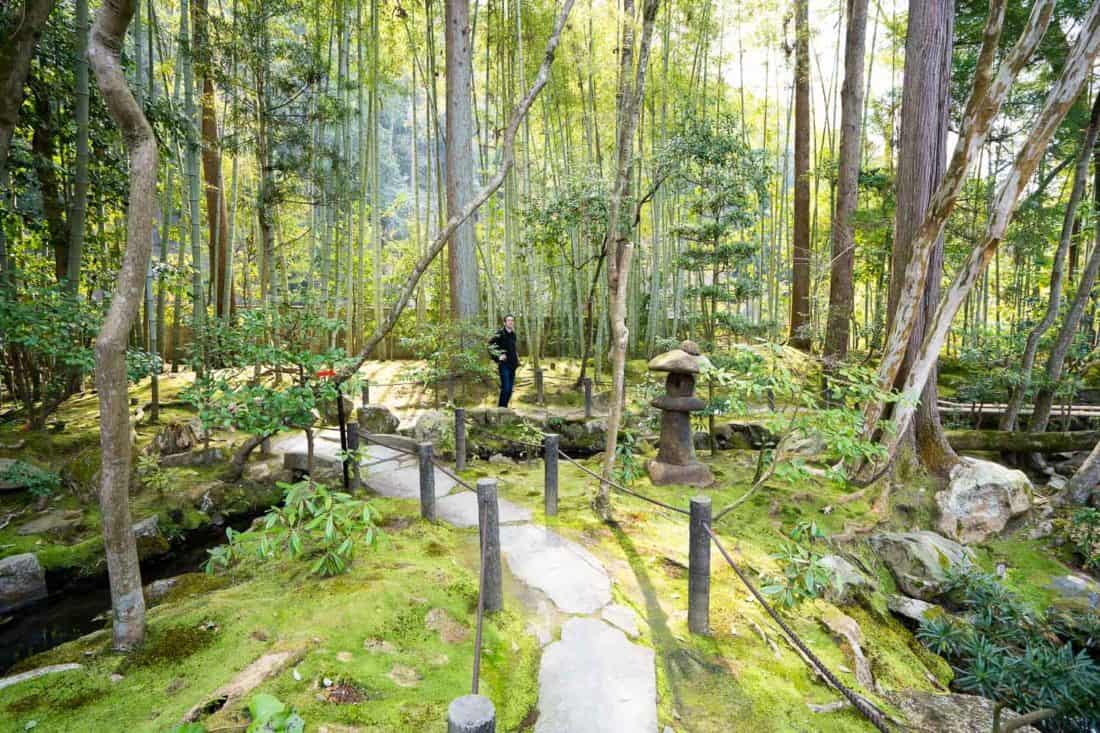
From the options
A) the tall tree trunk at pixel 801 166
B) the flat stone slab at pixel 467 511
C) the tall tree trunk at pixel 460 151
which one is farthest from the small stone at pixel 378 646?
the tall tree trunk at pixel 801 166

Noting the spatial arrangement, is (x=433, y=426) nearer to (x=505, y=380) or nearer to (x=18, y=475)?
(x=505, y=380)

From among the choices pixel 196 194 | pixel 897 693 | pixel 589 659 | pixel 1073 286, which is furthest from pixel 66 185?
pixel 1073 286

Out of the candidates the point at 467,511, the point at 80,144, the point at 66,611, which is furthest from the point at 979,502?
the point at 80,144

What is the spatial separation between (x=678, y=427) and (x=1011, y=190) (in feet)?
9.99

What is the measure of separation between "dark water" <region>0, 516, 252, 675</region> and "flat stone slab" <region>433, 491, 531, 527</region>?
192cm

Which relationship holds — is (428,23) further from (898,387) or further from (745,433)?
(898,387)

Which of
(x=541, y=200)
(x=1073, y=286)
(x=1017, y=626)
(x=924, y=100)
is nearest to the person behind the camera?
(x=1017, y=626)

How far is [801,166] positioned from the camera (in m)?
9.25

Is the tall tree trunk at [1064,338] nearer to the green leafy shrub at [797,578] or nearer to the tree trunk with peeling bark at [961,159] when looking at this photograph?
the tree trunk with peeling bark at [961,159]

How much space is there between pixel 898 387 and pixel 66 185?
8.03 m

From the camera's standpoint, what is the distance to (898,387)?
4656 millimetres

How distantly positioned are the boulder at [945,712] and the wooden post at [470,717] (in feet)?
6.83

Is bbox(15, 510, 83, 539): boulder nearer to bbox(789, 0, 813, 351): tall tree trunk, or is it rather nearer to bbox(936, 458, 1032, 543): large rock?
bbox(936, 458, 1032, 543): large rock

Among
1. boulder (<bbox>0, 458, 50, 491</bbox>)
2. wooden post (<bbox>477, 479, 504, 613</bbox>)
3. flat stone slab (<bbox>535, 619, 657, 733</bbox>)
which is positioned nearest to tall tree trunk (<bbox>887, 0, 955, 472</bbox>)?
flat stone slab (<bbox>535, 619, 657, 733</bbox>)
